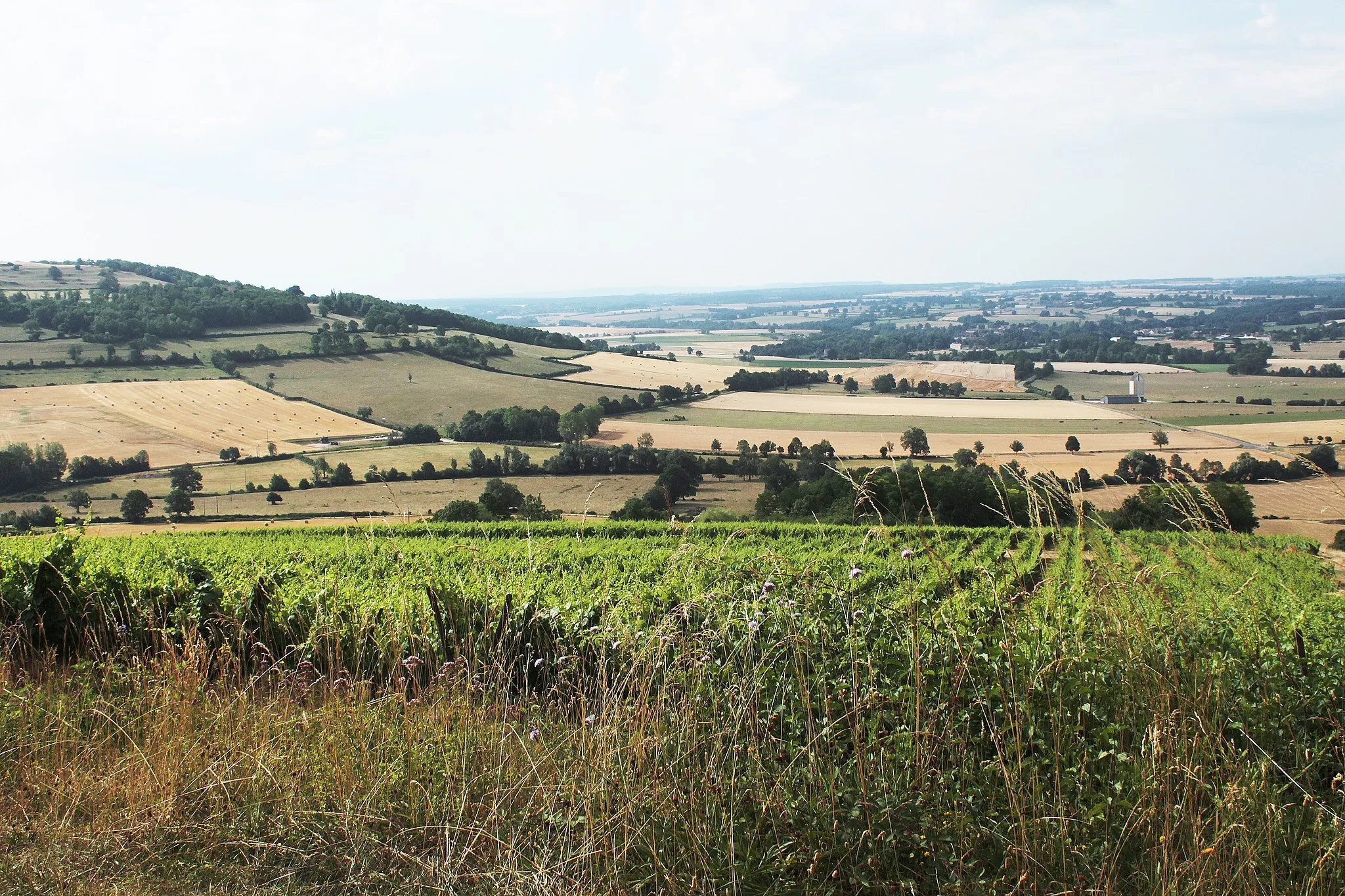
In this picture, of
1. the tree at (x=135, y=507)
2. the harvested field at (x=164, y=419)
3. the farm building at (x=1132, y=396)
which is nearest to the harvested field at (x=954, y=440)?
the farm building at (x=1132, y=396)

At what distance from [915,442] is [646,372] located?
41778mm

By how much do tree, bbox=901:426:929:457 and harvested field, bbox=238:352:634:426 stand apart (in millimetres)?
26274

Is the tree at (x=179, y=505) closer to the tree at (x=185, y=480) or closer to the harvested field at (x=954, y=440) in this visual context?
the tree at (x=185, y=480)

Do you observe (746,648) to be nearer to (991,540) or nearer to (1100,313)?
(991,540)

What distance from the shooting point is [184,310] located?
87875mm

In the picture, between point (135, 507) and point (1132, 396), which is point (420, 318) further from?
point (1132, 396)

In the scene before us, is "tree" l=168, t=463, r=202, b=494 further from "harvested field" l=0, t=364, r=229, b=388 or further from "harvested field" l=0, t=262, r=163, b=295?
"harvested field" l=0, t=262, r=163, b=295

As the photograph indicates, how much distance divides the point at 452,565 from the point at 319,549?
5.13m

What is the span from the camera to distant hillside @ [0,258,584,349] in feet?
257

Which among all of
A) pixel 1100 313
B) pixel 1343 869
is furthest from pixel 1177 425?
pixel 1100 313

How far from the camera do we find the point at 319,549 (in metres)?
14.5

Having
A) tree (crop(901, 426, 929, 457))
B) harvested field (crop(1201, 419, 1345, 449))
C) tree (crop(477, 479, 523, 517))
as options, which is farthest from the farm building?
tree (crop(477, 479, 523, 517))

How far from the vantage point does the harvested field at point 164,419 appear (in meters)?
50.4

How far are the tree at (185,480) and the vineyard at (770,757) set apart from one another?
38.8 m
